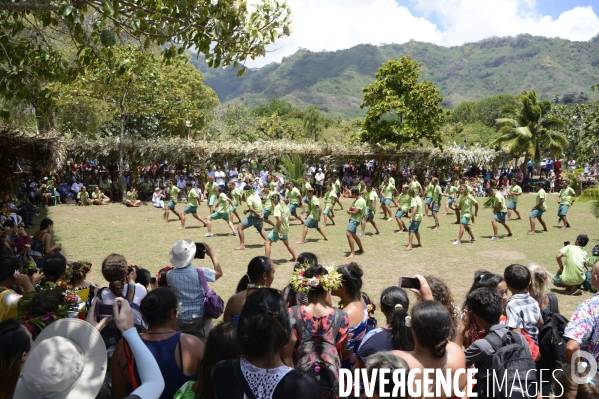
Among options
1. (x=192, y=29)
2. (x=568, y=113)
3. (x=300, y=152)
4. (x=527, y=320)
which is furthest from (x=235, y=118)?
(x=527, y=320)

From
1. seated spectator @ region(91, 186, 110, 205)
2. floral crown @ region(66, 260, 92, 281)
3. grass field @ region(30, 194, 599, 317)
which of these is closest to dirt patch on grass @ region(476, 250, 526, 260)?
grass field @ region(30, 194, 599, 317)

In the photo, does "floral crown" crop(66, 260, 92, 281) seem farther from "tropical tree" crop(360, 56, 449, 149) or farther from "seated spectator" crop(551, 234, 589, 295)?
"tropical tree" crop(360, 56, 449, 149)

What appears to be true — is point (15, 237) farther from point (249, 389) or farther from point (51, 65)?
point (249, 389)

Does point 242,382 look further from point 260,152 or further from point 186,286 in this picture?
point 260,152

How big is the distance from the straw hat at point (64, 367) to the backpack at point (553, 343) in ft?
11.1

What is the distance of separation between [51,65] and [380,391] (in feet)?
22.1

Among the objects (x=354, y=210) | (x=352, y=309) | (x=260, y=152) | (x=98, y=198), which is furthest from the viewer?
(x=260, y=152)

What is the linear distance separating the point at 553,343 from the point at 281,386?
264 cm

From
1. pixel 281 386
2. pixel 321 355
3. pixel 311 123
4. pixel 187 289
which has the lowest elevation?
pixel 321 355

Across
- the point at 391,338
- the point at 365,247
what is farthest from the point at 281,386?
the point at 365,247

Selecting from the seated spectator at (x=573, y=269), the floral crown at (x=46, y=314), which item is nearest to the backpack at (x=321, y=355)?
the floral crown at (x=46, y=314)

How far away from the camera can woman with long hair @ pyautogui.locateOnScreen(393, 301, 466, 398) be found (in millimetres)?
2902

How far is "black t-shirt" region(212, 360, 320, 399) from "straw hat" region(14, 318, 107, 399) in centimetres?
65

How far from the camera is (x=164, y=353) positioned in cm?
308
